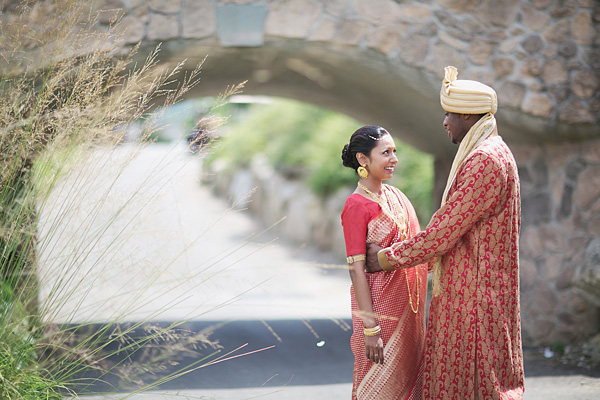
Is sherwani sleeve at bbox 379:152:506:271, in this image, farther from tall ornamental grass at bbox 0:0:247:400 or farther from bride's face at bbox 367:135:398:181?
tall ornamental grass at bbox 0:0:247:400

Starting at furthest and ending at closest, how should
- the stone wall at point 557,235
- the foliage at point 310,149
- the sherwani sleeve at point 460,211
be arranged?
the foliage at point 310,149
the stone wall at point 557,235
the sherwani sleeve at point 460,211

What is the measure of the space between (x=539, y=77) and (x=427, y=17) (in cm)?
92

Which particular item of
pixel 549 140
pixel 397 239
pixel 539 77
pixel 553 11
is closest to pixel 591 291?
pixel 549 140

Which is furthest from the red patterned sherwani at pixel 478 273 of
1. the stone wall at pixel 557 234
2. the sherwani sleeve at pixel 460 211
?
the stone wall at pixel 557 234

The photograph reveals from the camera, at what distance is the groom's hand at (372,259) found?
7.44ft

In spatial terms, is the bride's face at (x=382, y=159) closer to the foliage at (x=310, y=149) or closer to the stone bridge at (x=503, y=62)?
the stone bridge at (x=503, y=62)

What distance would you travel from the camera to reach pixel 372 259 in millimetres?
2273

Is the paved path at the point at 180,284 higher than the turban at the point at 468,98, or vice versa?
the turban at the point at 468,98

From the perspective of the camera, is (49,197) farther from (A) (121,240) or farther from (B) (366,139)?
(B) (366,139)

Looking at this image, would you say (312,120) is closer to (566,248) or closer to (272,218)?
(272,218)

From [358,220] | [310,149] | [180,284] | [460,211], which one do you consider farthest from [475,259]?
[310,149]

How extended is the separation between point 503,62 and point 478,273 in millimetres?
2701

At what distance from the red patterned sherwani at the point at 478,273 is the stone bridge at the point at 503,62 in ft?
7.21

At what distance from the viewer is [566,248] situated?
4.66 meters
